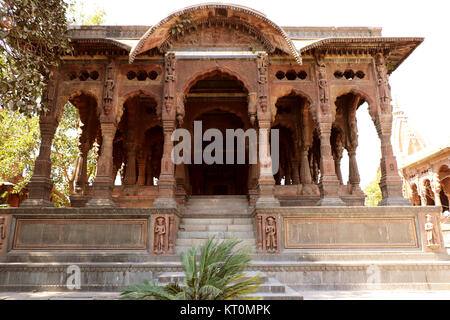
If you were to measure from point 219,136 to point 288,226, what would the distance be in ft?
26.5

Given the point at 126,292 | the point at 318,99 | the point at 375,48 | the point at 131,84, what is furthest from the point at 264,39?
the point at 126,292

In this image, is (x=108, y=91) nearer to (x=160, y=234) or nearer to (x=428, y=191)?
(x=160, y=234)

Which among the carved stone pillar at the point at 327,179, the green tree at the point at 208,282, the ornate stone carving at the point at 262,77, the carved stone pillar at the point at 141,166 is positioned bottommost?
the green tree at the point at 208,282

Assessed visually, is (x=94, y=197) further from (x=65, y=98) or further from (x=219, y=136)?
(x=219, y=136)

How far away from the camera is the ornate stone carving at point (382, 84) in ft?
31.2

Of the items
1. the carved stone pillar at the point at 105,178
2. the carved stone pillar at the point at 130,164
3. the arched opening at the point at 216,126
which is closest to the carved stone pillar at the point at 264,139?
the arched opening at the point at 216,126

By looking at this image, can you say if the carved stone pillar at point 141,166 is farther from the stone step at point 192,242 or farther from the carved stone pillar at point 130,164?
the stone step at point 192,242

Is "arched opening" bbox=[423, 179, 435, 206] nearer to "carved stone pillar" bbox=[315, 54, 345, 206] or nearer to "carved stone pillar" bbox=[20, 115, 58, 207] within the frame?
"carved stone pillar" bbox=[315, 54, 345, 206]

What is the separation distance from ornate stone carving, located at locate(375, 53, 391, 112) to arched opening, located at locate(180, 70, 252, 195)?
4.05 metres

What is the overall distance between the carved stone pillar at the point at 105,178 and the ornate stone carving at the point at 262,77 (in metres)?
4.34

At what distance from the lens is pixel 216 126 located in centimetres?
1544

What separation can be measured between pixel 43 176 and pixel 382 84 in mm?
9929

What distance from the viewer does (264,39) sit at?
9.84 m

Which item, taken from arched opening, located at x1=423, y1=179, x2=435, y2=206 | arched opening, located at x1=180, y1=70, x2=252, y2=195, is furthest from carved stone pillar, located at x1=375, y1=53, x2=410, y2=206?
arched opening, located at x1=423, y1=179, x2=435, y2=206
